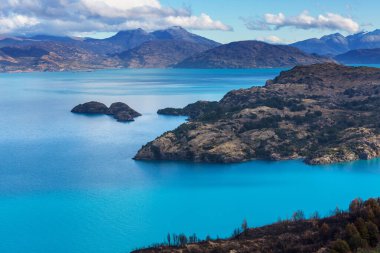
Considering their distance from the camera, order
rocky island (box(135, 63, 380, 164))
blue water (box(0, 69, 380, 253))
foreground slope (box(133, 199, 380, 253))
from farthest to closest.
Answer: rocky island (box(135, 63, 380, 164)) < blue water (box(0, 69, 380, 253)) < foreground slope (box(133, 199, 380, 253))

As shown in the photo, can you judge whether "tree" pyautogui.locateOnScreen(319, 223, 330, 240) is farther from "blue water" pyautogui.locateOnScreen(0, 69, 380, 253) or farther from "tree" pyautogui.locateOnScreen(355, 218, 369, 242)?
"blue water" pyautogui.locateOnScreen(0, 69, 380, 253)

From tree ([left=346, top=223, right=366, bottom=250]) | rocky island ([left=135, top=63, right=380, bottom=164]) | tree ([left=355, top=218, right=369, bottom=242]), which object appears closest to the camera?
tree ([left=346, top=223, right=366, bottom=250])

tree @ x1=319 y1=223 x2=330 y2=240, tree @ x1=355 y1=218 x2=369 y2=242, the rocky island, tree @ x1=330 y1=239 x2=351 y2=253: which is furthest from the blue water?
tree @ x1=330 y1=239 x2=351 y2=253

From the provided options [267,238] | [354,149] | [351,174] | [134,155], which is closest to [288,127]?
[354,149]

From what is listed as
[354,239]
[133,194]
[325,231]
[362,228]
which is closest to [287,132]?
[133,194]

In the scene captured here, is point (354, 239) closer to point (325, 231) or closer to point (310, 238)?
point (325, 231)

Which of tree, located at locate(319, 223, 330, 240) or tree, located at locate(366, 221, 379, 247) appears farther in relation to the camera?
tree, located at locate(319, 223, 330, 240)
